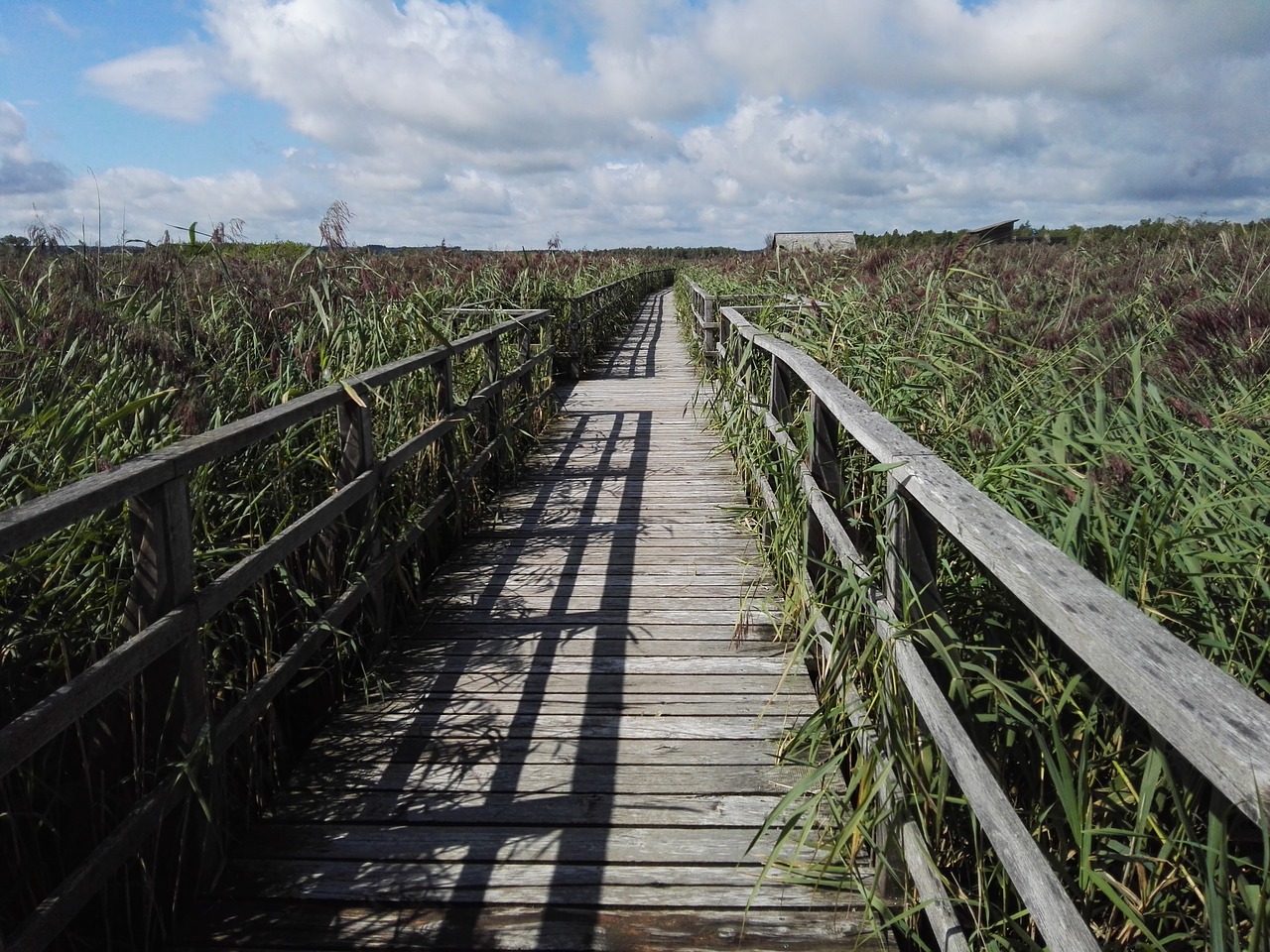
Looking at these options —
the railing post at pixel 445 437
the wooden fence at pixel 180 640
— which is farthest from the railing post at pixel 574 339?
the wooden fence at pixel 180 640

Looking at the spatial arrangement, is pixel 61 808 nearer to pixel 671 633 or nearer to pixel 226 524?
pixel 226 524

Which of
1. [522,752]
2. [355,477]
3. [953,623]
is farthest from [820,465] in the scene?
[355,477]

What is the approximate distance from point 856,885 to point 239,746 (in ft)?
5.63

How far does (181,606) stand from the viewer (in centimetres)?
223

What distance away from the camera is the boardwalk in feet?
7.66

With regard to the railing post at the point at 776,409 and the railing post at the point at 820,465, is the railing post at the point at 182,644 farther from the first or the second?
the railing post at the point at 776,409

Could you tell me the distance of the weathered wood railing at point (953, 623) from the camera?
97cm

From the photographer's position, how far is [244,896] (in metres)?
2.41

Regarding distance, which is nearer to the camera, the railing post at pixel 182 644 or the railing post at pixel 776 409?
the railing post at pixel 182 644

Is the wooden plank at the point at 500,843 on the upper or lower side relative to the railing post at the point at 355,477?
lower

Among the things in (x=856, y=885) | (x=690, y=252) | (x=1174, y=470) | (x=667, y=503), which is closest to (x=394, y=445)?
(x=667, y=503)

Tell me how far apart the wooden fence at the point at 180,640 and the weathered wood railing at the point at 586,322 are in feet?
27.8

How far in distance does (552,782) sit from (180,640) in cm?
122

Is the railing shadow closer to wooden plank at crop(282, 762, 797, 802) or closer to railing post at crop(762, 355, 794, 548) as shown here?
wooden plank at crop(282, 762, 797, 802)
